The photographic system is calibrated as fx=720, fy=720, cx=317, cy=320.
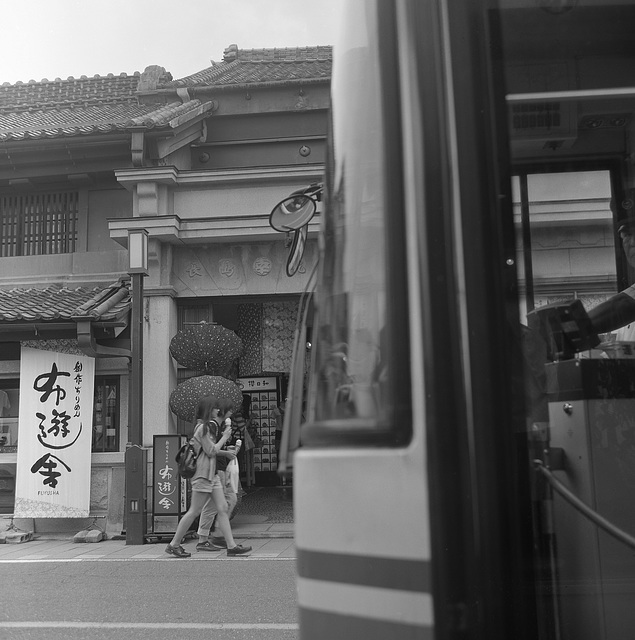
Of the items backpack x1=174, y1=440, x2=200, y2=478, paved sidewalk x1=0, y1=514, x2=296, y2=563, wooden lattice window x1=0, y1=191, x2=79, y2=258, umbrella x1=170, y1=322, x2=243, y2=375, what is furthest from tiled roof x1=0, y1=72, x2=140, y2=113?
backpack x1=174, y1=440, x2=200, y2=478

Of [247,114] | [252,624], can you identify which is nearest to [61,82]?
[247,114]

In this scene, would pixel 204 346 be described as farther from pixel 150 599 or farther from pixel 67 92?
A: pixel 67 92

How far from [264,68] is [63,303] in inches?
310

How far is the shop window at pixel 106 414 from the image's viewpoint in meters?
11.3

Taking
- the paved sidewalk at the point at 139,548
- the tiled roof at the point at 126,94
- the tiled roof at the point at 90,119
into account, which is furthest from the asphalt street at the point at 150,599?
the tiled roof at the point at 126,94

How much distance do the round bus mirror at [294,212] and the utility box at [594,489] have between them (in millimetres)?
1559

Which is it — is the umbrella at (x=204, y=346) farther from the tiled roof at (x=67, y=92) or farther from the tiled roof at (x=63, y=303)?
the tiled roof at (x=67, y=92)

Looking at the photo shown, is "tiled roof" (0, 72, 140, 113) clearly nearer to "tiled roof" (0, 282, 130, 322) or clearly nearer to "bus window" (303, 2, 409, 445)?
"tiled roof" (0, 282, 130, 322)

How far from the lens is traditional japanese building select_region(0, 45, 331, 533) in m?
11.0

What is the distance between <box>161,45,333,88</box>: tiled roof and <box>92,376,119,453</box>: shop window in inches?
230

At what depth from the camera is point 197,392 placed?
1053 centimetres

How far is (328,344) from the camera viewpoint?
1692 millimetres

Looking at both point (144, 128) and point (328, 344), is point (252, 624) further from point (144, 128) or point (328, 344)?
point (144, 128)

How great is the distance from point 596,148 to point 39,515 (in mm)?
10163
